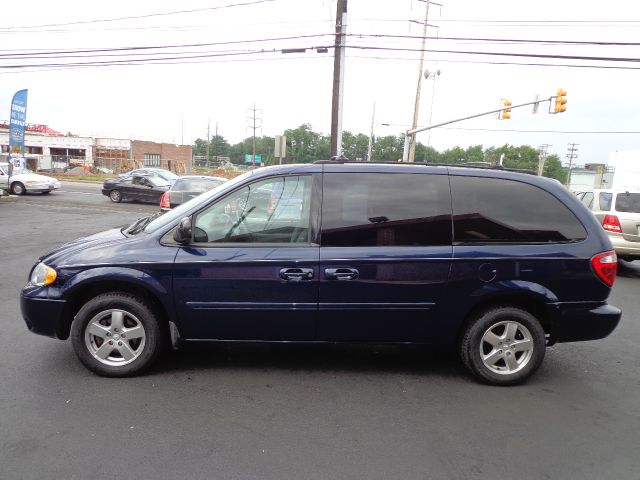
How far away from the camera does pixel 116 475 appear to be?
258 centimetres

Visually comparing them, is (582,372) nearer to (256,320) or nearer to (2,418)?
(256,320)

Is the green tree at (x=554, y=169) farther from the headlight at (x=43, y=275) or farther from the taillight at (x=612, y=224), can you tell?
the headlight at (x=43, y=275)

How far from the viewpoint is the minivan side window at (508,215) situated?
12.2 ft

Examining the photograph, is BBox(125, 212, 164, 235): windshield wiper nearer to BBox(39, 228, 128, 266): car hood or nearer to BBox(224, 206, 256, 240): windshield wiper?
BBox(39, 228, 128, 266): car hood

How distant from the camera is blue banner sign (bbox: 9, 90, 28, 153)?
2219cm

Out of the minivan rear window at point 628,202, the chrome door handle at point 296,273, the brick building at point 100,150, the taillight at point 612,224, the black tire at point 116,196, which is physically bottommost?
the black tire at point 116,196

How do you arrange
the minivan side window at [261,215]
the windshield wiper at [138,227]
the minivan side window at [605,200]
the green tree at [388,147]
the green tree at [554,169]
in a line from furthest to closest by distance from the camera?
the green tree at [554,169] < the green tree at [388,147] < the minivan side window at [605,200] < the windshield wiper at [138,227] < the minivan side window at [261,215]

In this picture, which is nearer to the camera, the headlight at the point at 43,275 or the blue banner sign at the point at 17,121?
the headlight at the point at 43,275

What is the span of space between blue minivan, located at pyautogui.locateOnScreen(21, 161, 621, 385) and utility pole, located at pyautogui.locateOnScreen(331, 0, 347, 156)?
13626mm

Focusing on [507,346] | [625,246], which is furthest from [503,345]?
[625,246]

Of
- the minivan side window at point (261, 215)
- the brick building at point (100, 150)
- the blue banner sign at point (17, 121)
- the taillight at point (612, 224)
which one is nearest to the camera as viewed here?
the minivan side window at point (261, 215)

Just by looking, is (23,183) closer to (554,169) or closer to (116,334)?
(116,334)

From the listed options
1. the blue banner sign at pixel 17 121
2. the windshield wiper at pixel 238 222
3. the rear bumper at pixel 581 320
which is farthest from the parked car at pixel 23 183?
the rear bumper at pixel 581 320

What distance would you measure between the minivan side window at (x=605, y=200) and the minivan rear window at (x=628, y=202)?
158mm
